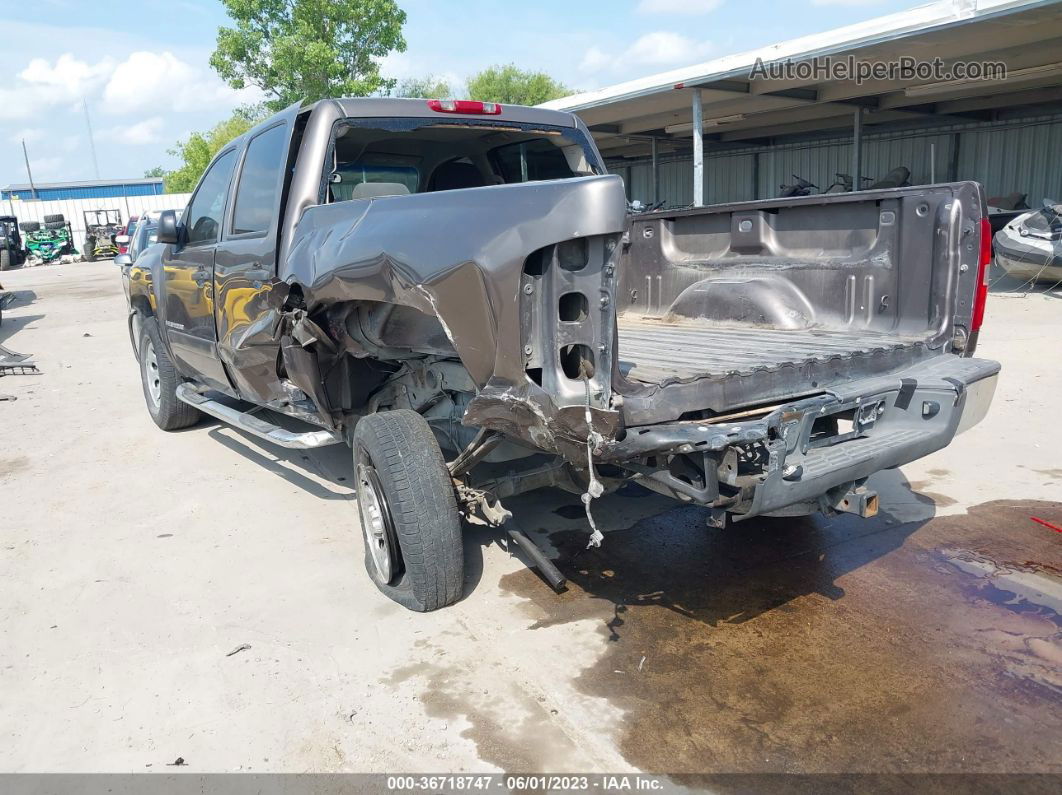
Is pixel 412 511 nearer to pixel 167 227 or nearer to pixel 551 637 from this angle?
pixel 551 637

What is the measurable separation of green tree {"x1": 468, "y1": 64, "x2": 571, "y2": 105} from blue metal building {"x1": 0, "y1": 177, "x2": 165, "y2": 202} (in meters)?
32.3

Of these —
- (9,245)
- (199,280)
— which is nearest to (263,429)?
(199,280)

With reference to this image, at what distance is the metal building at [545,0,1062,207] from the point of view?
36.5 ft

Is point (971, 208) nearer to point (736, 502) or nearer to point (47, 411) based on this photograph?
point (736, 502)

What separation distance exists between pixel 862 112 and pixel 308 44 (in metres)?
16.3

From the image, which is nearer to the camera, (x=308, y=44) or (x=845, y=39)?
(x=845, y=39)

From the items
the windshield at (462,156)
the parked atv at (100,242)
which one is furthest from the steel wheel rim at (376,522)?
the parked atv at (100,242)

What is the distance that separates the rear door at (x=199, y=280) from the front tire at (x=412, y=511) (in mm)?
2035

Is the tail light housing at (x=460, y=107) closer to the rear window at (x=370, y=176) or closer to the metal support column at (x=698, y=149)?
the rear window at (x=370, y=176)

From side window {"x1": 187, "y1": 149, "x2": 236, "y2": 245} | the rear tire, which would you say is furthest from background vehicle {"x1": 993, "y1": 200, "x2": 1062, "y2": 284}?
the rear tire

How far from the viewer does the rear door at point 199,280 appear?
5.19 meters

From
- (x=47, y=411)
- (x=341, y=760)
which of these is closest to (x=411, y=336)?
(x=341, y=760)

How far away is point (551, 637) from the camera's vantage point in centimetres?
345

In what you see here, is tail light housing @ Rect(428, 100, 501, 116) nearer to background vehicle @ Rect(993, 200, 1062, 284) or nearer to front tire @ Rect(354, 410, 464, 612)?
front tire @ Rect(354, 410, 464, 612)
